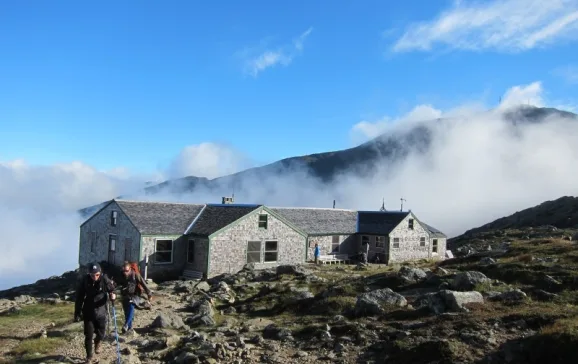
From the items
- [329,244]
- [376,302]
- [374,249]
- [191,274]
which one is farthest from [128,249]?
[374,249]

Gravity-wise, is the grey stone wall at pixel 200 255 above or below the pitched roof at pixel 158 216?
below

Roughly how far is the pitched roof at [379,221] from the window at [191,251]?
55.2 feet

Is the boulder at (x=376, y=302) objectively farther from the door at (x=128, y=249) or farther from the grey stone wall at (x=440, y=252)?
the grey stone wall at (x=440, y=252)

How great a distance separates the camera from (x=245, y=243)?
116ft

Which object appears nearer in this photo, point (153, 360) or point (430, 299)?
point (153, 360)

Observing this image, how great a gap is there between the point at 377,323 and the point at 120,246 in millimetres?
23182

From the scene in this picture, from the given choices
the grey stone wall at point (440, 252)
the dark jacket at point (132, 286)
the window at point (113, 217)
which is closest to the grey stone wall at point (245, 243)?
the window at point (113, 217)

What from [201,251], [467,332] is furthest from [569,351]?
[201,251]

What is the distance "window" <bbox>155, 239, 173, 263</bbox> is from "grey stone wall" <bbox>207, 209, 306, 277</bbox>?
115 inches

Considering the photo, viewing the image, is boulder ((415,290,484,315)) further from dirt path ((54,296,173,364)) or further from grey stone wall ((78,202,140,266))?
grey stone wall ((78,202,140,266))

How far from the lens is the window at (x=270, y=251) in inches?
1437

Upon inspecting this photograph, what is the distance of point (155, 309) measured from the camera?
69.9ft

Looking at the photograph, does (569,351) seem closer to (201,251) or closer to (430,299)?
(430,299)

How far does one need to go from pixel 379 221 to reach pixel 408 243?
10.3ft
